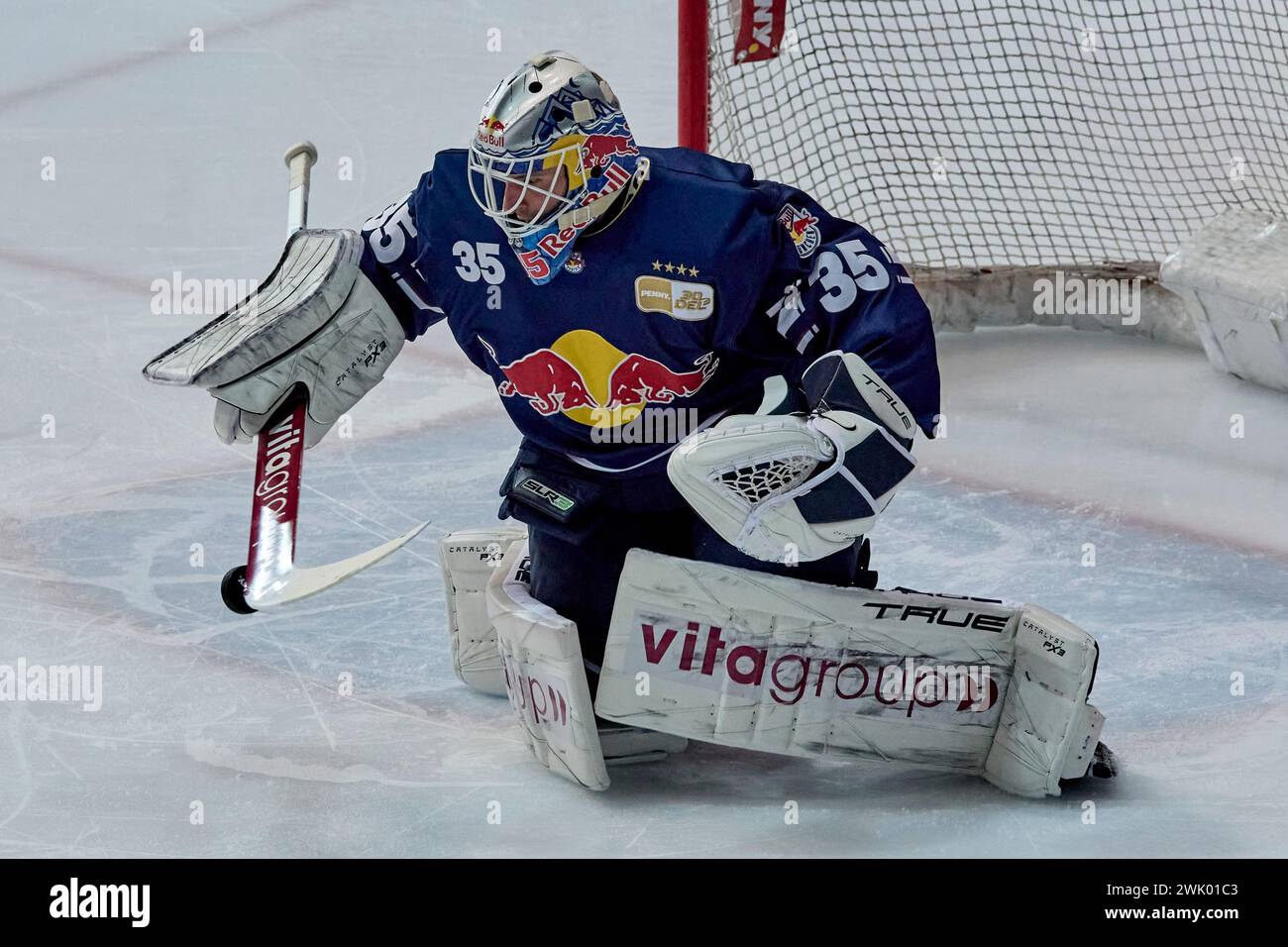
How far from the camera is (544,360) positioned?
276 cm

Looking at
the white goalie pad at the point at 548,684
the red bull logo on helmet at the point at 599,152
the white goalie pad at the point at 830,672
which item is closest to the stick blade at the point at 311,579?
the white goalie pad at the point at 548,684

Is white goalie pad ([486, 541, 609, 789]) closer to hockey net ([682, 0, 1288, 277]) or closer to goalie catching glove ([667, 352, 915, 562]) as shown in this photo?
goalie catching glove ([667, 352, 915, 562])

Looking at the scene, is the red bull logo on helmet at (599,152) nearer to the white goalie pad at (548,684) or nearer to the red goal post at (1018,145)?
the white goalie pad at (548,684)

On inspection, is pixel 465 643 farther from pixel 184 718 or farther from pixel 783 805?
pixel 783 805

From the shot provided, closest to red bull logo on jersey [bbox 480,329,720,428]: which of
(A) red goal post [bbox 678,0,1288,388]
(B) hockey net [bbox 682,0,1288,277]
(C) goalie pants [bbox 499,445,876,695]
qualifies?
(C) goalie pants [bbox 499,445,876,695]

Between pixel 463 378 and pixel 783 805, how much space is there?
2.37 meters

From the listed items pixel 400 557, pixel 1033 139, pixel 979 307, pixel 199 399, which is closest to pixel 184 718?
pixel 400 557

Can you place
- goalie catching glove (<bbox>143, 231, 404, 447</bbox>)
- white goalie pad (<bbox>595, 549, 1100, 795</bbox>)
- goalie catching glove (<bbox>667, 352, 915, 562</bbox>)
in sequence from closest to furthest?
goalie catching glove (<bbox>667, 352, 915, 562</bbox>) < white goalie pad (<bbox>595, 549, 1100, 795</bbox>) < goalie catching glove (<bbox>143, 231, 404, 447</bbox>)

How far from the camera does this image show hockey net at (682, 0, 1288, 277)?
5355 mm

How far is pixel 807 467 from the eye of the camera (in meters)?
2.49

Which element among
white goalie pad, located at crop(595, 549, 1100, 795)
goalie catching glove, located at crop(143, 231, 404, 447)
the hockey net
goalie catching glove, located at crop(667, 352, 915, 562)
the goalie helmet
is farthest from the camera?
the hockey net

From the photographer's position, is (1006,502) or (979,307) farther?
(979,307)

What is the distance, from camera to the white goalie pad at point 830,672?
8.84 ft

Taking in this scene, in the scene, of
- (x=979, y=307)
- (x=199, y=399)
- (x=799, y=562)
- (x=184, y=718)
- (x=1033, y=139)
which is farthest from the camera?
(x=1033, y=139)
